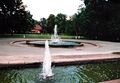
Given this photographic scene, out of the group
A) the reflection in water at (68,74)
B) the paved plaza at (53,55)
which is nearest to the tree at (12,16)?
the paved plaza at (53,55)

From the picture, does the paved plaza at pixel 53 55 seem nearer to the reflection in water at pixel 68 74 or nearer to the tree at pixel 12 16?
the reflection in water at pixel 68 74

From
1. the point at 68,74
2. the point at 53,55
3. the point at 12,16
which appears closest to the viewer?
the point at 68,74

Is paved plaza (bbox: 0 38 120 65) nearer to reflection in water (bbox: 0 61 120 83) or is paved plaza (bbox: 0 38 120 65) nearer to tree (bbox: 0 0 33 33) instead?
reflection in water (bbox: 0 61 120 83)

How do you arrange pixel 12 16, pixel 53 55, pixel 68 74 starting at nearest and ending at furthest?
pixel 68 74
pixel 53 55
pixel 12 16

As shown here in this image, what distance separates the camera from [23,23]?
37.2 metres

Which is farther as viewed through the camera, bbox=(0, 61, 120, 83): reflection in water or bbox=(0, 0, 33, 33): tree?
bbox=(0, 0, 33, 33): tree

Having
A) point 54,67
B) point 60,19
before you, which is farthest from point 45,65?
point 60,19

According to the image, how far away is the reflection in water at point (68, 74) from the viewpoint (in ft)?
24.3

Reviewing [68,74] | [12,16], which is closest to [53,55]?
[68,74]

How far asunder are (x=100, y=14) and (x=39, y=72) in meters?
28.2

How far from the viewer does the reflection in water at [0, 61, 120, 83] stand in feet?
24.3

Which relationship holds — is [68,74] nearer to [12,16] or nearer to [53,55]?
[53,55]

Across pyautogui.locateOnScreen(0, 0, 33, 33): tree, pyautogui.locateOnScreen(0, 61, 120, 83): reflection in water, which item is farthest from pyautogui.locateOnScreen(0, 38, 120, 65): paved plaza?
pyautogui.locateOnScreen(0, 0, 33, 33): tree

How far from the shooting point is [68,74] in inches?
334
